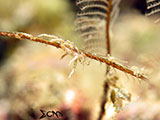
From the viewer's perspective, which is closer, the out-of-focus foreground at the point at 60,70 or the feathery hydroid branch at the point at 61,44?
the feathery hydroid branch at the point at 61,44

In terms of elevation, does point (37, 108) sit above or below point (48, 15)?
below

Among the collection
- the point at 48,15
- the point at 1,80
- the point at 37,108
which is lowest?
the point at 37,108

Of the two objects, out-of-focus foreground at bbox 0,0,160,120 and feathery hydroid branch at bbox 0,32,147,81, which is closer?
feathery hydroid branch at bbox 0,32,147,81

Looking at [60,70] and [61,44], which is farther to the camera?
[60,70]

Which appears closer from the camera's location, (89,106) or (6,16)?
(89,106)

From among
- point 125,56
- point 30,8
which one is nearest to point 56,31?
point 30,8

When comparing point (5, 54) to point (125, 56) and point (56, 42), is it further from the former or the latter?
point (56, 42)

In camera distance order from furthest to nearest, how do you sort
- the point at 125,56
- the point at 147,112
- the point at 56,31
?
1. the point at 56,31
2. the point at 125,56
3. the point at 147,112

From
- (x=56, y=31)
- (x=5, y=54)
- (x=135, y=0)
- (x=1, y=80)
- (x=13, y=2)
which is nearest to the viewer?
(x=1, y=80)
